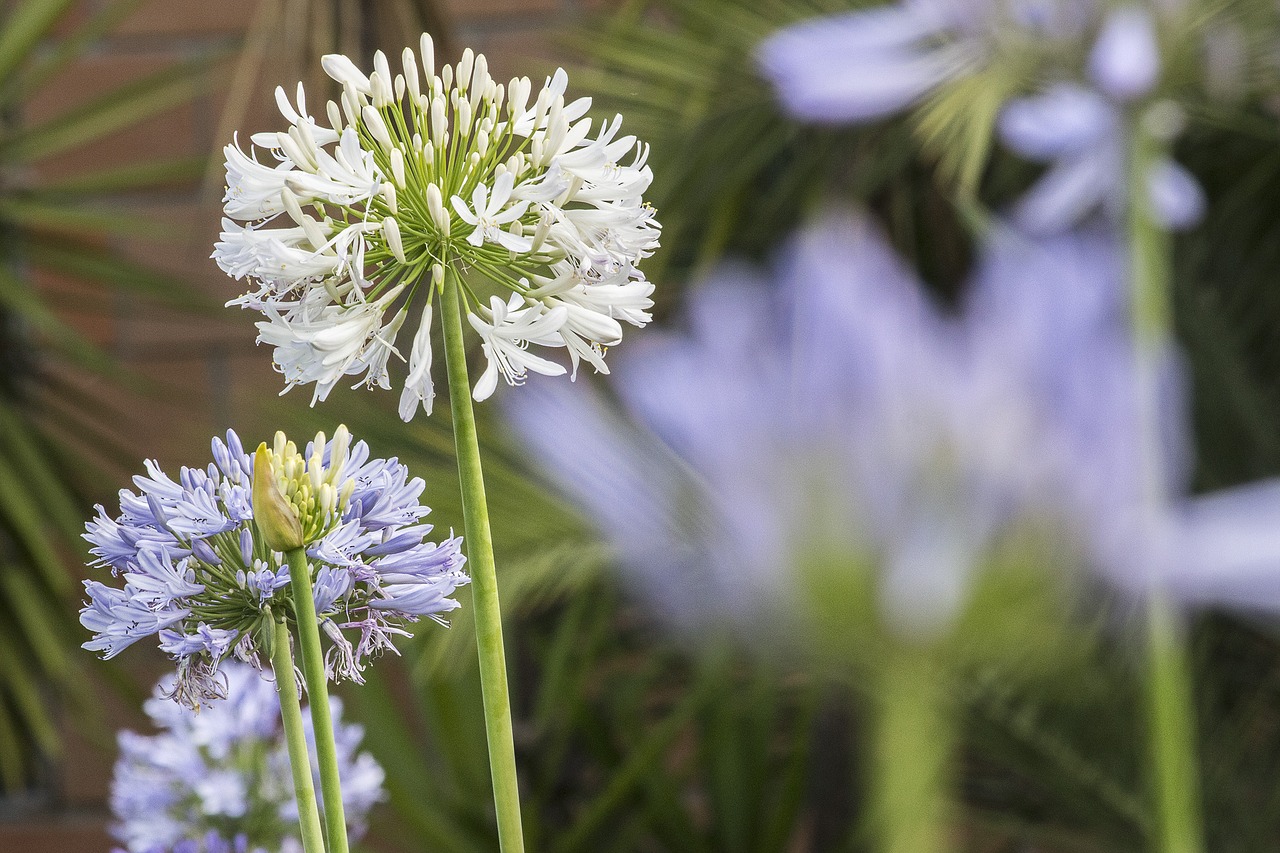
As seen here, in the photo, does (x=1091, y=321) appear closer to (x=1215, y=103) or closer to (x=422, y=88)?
(x=422, y=88)

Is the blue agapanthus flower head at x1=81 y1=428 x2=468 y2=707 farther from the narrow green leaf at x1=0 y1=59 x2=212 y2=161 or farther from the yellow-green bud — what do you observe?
the narrow green leaf at x1=0 y1=59 x2=212 y2=161

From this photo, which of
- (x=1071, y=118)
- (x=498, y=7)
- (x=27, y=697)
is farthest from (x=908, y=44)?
(x=27, y=697)

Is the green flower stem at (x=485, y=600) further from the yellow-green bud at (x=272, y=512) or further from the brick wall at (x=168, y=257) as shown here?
the brick wall at (x=168, y=257)

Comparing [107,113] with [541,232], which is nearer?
[541,232]

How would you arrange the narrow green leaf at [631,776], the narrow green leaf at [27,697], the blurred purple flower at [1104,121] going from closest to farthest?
the blurred purple flower at [1104,121], the narrow green leaf at [631,776], the narrow green leaf at [27,697]

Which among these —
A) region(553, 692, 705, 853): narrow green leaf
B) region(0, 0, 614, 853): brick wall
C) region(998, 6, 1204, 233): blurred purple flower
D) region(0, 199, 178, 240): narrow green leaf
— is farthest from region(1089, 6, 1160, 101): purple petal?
region(0, 199, 178, 240): narrow green leaf

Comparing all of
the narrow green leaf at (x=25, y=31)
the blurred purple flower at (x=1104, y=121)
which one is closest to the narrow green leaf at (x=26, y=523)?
the narrow green leaf at (x=25, y=31)

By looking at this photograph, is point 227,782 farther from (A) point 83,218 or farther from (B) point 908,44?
(A) point 83,218
